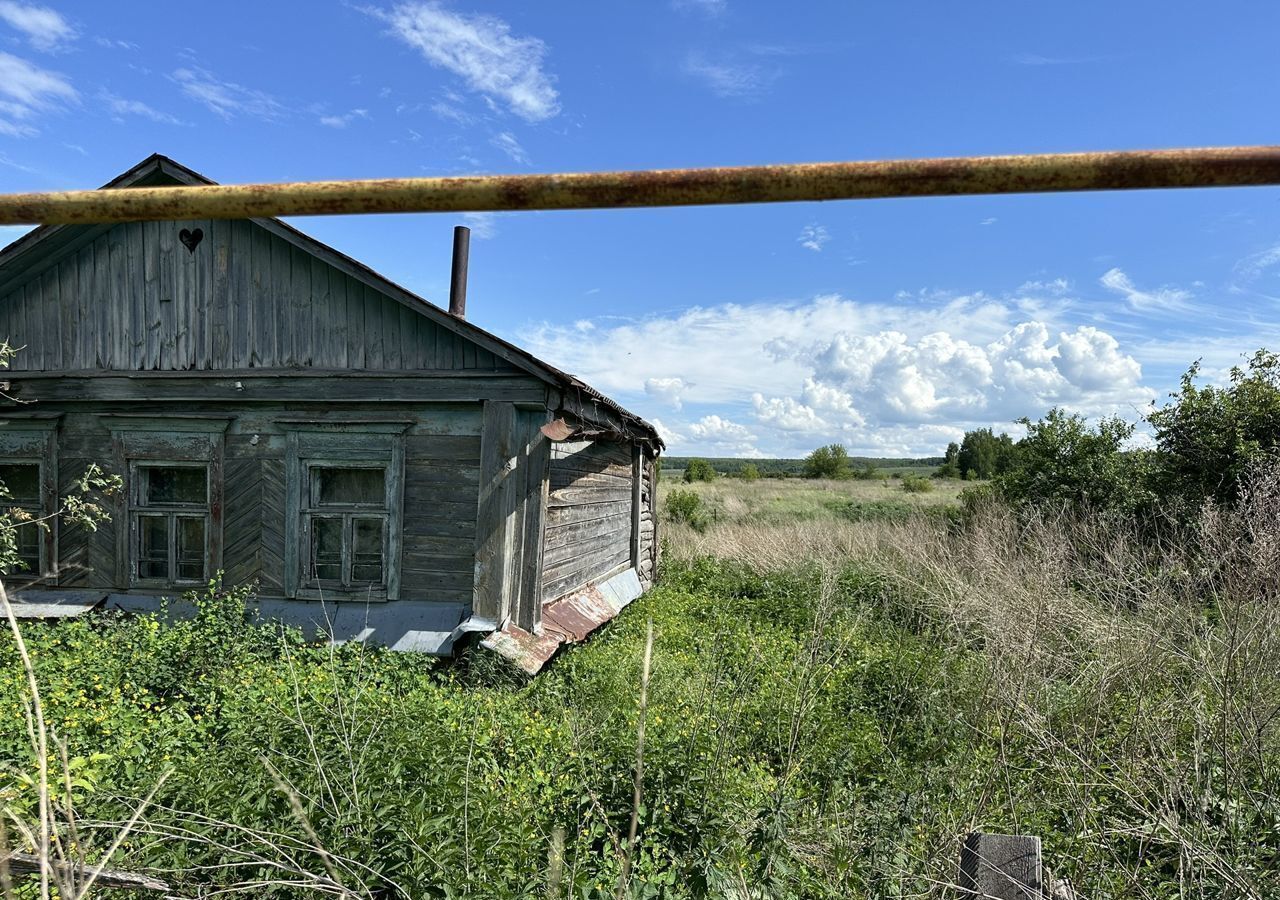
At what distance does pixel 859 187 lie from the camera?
110 centimetres

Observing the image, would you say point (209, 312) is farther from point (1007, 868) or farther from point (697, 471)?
point (697, 471)

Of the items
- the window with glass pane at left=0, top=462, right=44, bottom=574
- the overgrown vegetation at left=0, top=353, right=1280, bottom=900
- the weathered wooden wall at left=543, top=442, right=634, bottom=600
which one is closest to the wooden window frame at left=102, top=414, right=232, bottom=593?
the overgrown vegetation at left=0, top=353, right=1280, bottom=900

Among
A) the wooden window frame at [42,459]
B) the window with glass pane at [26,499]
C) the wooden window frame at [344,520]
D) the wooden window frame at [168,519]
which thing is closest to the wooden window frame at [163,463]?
the wooden window frame at [168,519]

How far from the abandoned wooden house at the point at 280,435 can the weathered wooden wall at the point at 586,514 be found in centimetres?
9

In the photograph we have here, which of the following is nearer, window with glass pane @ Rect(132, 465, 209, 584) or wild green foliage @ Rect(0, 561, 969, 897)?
wild green foliage @ Rect(0, 561, 969, 897)

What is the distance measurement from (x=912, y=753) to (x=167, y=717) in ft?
16.9

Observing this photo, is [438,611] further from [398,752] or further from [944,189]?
[944,189]

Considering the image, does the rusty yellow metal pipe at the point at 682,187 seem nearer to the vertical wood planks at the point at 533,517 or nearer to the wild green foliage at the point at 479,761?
the wild green foliage at the point at 479,761

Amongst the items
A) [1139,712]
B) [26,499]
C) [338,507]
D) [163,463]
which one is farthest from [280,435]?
[1139,712]

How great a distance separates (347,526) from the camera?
314 inches

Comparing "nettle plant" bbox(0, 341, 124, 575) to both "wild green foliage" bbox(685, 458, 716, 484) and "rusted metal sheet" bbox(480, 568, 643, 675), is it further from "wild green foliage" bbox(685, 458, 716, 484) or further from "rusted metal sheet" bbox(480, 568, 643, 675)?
"wild green foliage" bbox(685, 458, 716, 484)

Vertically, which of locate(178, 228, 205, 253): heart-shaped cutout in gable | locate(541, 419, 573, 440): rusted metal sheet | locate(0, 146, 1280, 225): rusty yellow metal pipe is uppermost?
locate(178, 228, 205, 253): heart-shaped cutout in gable

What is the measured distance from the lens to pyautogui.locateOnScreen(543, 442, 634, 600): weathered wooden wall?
27.8ft

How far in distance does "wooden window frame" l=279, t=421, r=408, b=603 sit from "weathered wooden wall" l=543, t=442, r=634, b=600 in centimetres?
165
